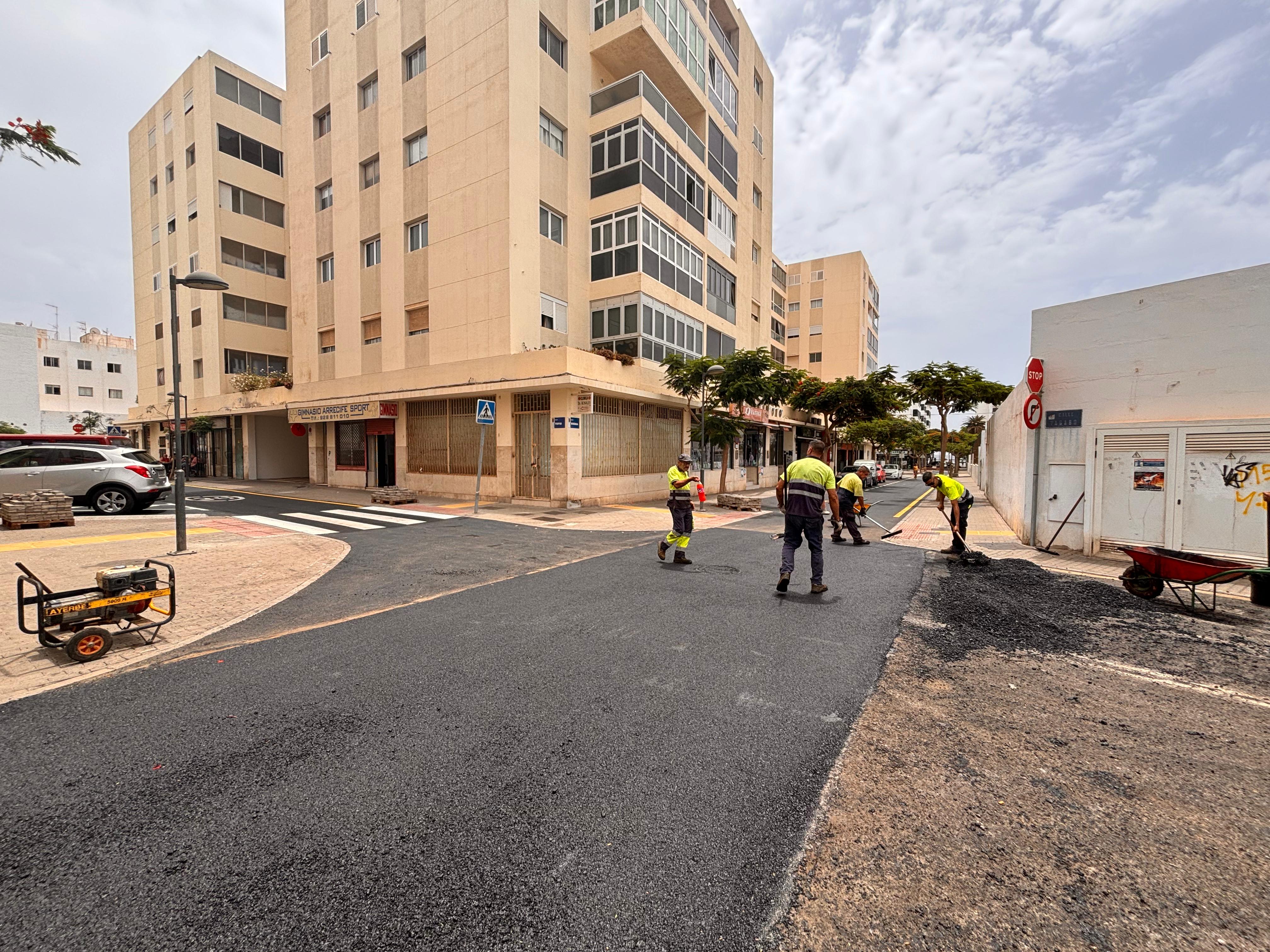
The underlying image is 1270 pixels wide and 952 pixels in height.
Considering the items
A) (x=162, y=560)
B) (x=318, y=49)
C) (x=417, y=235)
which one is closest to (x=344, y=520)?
(x=162, y=560)

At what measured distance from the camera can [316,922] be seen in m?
1.78

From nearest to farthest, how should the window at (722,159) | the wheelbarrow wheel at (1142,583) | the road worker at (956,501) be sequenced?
the wheelbarrow wheel at (1142,583), the road worker at (956,501), the window at (722,159)

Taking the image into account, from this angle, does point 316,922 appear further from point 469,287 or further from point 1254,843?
point 469,287

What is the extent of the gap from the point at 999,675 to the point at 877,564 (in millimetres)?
4375

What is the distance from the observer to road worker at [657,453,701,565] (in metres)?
7.83

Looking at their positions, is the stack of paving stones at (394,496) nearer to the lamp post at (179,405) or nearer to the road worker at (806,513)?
the lamp post at (179,405)

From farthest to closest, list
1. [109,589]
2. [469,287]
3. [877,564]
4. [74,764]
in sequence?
[469,287] → [877,564] → [109,589] → [74,764]

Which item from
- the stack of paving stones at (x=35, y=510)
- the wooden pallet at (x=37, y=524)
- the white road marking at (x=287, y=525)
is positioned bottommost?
the white road marking at (x=287, y=525)

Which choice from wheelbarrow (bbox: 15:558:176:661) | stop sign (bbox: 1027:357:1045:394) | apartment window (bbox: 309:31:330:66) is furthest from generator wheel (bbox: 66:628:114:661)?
apartment window (bbox: 309:31:330:66)

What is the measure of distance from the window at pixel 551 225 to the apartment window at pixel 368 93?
8.94 m

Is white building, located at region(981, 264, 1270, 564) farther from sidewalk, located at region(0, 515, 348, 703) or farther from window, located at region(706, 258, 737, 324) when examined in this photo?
window, located at region(706, 258, 737, 324)

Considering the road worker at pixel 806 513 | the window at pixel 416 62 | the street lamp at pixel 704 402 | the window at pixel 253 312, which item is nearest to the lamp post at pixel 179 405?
the road worker at pixel 806 513

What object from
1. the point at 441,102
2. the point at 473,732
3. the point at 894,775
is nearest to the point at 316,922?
the point at 473,732

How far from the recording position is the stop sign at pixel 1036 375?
28.7 ft
